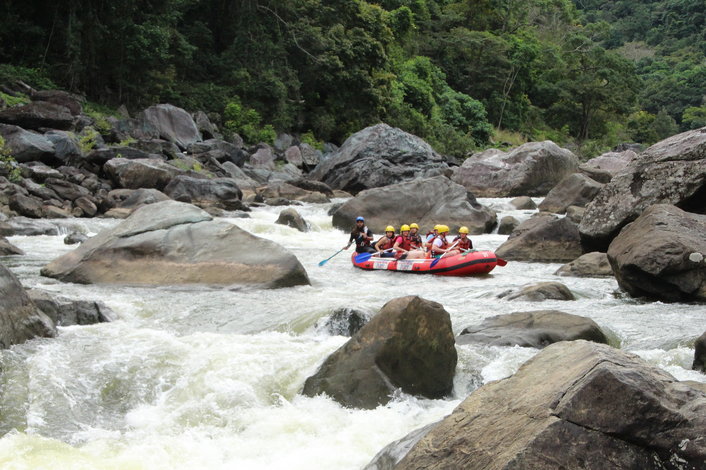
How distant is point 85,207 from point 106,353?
1111 cm

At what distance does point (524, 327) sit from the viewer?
7.29 meters

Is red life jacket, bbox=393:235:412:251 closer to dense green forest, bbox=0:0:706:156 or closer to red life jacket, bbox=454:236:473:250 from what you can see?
red life jacket, bbox=454:236:473:250

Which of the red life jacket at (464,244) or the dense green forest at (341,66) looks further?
the dense green forest at (341,66)

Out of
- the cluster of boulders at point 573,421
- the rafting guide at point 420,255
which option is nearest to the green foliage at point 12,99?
the rafting guide at point 420,255

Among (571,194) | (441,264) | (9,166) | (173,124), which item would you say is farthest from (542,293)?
(173,124)

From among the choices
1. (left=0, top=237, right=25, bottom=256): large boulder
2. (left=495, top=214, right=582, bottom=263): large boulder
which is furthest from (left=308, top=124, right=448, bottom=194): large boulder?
(left=0, top=237, right=25, bottom=256): large boulder

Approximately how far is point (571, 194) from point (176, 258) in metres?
11.7

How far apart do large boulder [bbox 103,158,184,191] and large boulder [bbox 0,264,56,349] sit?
1263 cm

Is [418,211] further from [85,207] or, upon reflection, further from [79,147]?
[79,147]

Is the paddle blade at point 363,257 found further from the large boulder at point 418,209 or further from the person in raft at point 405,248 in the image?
the large boulder at point 418,209

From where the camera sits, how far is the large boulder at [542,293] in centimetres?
966

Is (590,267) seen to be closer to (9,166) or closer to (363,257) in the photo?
(363,257)

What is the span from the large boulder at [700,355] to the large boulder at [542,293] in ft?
11.1

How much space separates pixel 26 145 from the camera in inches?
748
